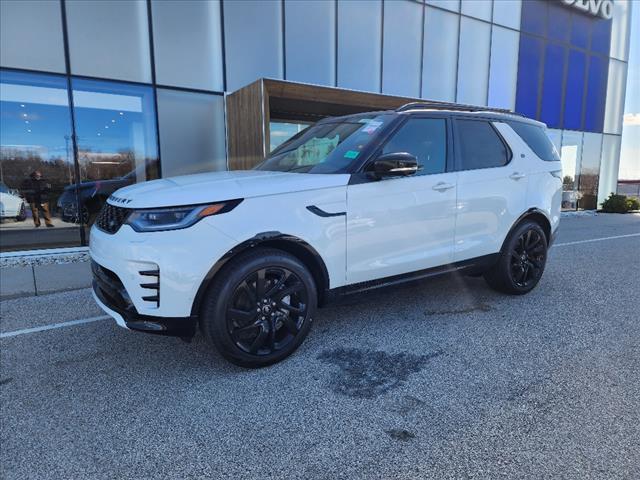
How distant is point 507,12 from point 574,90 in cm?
503

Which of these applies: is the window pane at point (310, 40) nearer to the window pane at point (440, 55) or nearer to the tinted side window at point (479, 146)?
the window pane at point (440, 55)

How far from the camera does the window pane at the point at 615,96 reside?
1911 centimetres

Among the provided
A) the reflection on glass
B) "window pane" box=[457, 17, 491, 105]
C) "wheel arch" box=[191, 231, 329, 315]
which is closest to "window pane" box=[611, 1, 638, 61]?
"window pane" box=[457, 17, 491, 105]

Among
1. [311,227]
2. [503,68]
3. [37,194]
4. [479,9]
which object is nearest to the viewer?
[311,227]

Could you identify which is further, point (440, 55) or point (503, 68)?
point (503, 68)

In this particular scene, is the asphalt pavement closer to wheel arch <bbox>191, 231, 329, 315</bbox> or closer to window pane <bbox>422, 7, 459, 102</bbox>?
wheel arch <bbox>191, 231, 329, 315</bbox>

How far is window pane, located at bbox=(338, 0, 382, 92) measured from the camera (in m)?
11.4

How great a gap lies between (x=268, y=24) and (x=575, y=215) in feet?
43.8

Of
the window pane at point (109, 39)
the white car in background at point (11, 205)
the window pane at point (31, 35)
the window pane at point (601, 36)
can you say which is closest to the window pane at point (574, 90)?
the window pane at point (601, 36)

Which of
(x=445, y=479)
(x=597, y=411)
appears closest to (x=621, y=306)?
(x=597, y=411)

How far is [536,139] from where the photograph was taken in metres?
5.00

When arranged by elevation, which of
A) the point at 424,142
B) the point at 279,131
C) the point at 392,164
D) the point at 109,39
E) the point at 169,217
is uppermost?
the point at 109,39

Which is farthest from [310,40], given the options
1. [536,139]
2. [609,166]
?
[609,166]

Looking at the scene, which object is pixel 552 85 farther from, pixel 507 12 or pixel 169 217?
pixel 169 217
